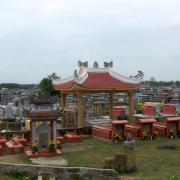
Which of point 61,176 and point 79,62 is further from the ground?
point 79,62

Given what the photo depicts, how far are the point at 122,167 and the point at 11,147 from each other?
7.76 m

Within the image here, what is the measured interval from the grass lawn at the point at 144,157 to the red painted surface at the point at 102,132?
0.54 m

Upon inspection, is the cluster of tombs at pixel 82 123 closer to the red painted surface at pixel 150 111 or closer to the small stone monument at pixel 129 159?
the red painted surface at pixel 150 111

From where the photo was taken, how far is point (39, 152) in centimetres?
2033

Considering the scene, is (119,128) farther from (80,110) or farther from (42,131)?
(42,131)

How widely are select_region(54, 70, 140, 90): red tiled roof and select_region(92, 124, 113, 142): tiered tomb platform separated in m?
3.08

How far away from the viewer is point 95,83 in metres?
29.1

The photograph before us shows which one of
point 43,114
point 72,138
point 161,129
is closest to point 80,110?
point 72,138

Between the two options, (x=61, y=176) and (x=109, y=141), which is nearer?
(x=61, y=176)

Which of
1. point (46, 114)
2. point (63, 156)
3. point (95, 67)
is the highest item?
point (95, 67)

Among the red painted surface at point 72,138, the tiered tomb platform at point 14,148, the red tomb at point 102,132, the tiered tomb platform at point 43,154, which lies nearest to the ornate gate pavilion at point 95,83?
the red tomb at point 102,132

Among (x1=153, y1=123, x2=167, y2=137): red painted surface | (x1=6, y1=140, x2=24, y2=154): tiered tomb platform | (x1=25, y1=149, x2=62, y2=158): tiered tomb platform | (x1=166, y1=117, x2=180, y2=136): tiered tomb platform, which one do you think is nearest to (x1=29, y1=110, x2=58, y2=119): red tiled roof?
(x1=25, y1=149, x2=62, y2=158): tiered tomb platform

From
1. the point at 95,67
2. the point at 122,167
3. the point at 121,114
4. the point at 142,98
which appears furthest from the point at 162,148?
the point at 142,98

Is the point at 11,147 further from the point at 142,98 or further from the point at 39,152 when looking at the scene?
the point at 142,98
